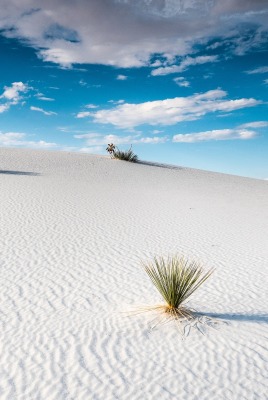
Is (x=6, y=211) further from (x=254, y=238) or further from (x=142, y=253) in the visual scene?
(x=254, y=238)

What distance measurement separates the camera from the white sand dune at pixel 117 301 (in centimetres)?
283

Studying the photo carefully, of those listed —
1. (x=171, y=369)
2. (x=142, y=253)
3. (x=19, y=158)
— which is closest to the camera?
(x=171, y=369)

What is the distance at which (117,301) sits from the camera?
419cm

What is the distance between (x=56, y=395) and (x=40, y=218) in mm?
5501

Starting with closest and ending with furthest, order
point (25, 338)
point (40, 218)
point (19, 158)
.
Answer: point (25, 338), point (40, 218), point (19, 158)

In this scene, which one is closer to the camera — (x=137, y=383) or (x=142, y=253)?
(x=137, y=383)

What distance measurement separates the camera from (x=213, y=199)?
40.4 ft

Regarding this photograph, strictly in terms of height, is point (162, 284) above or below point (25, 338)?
above

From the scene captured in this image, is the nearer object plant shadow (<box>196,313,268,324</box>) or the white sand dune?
the white sand dune

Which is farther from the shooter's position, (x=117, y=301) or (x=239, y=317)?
(x=117, y=301)

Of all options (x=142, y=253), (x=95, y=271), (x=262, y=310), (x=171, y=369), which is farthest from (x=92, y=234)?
(x=171, y=369)

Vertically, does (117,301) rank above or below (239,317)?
below

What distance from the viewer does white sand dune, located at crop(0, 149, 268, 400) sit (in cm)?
283

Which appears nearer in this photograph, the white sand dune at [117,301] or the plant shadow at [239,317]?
the white sand dune at [117,301]
